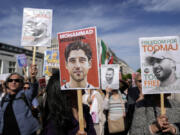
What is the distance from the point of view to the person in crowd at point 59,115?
75.2 inches

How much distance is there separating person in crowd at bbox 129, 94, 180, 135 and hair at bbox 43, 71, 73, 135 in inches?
36.2

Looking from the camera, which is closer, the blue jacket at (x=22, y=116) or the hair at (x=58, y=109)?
the hair at (x=58, y=109)

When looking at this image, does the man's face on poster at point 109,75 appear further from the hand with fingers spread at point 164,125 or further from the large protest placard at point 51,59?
the hand with fingers spread at point 164,125

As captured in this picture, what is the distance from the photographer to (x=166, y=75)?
225 cm

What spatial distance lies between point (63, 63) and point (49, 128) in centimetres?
89

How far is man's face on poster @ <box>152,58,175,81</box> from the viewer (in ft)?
7.32

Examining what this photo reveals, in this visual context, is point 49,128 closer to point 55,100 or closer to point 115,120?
point 55,100

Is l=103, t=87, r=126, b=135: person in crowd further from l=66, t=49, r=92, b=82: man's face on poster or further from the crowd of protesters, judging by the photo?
l=66, t=49, r=92, b=82: man's face on poster

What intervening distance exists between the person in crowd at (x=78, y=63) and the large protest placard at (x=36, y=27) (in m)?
2.02

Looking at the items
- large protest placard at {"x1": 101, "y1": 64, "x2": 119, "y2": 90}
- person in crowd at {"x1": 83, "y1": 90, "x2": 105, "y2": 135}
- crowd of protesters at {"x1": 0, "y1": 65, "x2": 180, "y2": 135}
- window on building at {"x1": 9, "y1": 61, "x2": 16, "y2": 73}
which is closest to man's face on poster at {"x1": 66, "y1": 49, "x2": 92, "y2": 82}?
crowd of protesters at {"x1": 0, "y1": 65, "x2": 180, "y2": 135}

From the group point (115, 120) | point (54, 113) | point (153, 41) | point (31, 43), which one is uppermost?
point (31, 43)

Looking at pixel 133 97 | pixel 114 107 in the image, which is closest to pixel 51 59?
pixel 114 107

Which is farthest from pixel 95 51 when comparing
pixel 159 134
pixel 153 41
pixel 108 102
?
pixel 108 102

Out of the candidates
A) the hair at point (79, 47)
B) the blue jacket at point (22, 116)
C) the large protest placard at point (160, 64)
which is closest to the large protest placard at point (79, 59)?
the hair at point (79, 47)
